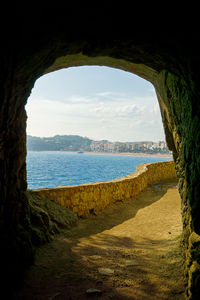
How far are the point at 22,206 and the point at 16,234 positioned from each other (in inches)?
18.2

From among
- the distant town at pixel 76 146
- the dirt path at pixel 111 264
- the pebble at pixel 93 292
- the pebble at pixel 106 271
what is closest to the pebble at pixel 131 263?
the dirt path at pixel 111 264

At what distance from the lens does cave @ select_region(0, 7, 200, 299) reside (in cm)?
182

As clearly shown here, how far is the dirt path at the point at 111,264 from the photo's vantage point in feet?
8.41

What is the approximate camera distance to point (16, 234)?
118 inches

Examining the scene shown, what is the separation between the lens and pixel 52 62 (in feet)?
8.61

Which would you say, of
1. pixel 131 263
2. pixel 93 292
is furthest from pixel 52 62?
pixel 131 263

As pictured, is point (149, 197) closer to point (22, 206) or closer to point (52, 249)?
point (52, 249)

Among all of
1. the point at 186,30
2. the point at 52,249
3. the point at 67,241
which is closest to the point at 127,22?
the point at 186,30

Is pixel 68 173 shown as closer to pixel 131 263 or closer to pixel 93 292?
pixel 131 263

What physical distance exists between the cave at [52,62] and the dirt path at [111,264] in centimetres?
35

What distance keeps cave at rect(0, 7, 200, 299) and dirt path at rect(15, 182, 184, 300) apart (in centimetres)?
35

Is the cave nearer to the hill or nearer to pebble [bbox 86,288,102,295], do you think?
pebble [bbox 86,288,102,295]

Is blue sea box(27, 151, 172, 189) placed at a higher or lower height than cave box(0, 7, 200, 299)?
lower

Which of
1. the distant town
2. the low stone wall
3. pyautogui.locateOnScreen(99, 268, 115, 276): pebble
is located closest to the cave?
pyautogui.locateOnScreen(99, 268, 115, 276): pebble
